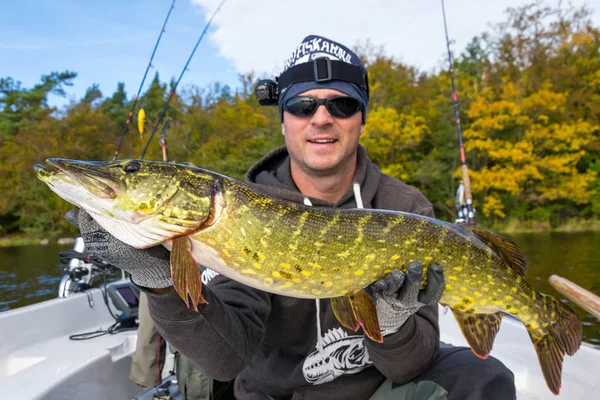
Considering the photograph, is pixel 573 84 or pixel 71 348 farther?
pixel 573 84

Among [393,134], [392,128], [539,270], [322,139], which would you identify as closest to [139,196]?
[322,139]

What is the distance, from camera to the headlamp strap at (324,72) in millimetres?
2547

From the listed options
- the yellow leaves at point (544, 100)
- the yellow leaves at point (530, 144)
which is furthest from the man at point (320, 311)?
the yellow leaves at point (544, 100)

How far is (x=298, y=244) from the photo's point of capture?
1703mm

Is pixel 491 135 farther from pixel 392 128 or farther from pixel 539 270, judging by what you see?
pixel 539 270

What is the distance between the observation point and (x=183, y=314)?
5.77 feet

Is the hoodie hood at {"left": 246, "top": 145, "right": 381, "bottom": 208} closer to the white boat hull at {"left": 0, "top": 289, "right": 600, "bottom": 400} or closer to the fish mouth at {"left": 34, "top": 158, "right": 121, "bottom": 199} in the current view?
the fish mouth at {"left": 34, "top": 158, "right": 121, "bottom": 199}

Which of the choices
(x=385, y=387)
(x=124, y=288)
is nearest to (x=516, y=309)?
(x=385, y=387)

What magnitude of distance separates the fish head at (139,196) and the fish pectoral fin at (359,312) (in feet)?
2.17

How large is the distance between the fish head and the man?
12 centimetres

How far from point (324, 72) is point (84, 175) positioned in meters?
1.48

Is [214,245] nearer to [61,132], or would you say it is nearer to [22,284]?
[22,284]

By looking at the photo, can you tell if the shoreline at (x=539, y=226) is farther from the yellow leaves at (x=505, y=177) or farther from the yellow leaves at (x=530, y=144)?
the yellow leaves at (x=505, y=177)

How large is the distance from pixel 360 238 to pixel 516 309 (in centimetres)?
77
